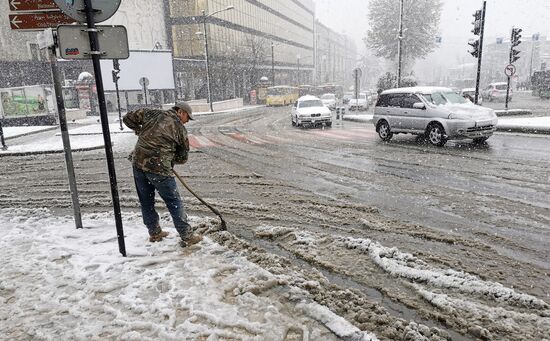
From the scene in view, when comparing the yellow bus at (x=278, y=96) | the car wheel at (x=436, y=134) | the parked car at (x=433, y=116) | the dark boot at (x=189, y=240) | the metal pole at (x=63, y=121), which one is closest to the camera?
the dark boot at (x=189, y=240)

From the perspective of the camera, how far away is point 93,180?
29.2 feet

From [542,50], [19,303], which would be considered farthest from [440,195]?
[542,50]

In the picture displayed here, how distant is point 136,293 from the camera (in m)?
3.55

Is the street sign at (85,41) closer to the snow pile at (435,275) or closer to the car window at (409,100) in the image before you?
the snow pile at (435,275)

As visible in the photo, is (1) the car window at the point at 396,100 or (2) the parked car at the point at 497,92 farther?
(2) the parked car at the point at 497,92

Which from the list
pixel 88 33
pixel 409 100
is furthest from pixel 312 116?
pixel 88 33

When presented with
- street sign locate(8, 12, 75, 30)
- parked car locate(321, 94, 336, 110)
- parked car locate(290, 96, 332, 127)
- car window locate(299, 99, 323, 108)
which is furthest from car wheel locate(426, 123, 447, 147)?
parked car locate(321, 94, 336, 110)

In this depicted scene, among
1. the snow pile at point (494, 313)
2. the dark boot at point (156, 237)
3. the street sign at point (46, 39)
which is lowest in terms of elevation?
the snow pile at point (494, 313)

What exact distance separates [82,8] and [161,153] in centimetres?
162

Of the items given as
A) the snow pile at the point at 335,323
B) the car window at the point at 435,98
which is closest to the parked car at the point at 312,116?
the car window at the point at 435,98

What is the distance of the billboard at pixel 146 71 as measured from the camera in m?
35.8

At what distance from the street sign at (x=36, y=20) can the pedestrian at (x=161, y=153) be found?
62.4 inches

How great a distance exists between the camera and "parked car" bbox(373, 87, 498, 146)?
11.1 metres

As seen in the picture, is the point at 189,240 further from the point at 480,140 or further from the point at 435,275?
the point at 480,140
